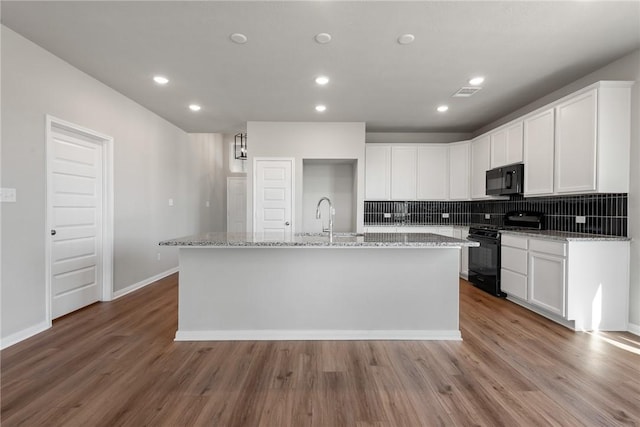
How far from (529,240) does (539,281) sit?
463mm

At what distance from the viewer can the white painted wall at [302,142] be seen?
5.17 m

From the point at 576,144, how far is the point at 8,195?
17.5ft

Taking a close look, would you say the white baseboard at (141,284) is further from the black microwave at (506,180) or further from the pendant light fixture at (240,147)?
the black microwave at (506,180)

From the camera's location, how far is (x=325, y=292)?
276cm

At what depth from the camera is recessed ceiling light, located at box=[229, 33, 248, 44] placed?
2592mm

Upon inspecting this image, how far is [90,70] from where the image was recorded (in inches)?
130

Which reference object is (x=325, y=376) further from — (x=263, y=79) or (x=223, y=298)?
(x=263, y=79)

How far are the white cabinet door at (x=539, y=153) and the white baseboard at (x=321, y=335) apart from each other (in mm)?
2208

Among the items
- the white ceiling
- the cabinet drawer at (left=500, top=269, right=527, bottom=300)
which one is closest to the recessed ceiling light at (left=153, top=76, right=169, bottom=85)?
the white ceiling

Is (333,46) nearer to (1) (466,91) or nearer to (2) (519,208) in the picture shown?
(1) (466,91)

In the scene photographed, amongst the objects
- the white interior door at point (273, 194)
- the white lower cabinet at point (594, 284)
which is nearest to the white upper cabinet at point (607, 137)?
the white lower cabinet at point (594, 284)

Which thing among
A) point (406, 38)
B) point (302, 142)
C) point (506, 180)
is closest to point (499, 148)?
point (506, 180)

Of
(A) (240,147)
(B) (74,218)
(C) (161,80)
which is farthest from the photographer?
(A) (240,147)

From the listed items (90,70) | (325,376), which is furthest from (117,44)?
(325,376)
